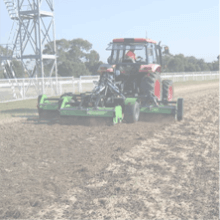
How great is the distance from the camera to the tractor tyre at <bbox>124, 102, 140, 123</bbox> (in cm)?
870

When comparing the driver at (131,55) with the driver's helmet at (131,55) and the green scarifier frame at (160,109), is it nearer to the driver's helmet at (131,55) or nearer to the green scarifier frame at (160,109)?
the driver's helmet at (131,55)

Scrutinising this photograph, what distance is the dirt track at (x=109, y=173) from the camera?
374 cm

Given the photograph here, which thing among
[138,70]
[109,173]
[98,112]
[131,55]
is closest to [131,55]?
[131,55]

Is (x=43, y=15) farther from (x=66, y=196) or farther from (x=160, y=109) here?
(x=66, y=196)

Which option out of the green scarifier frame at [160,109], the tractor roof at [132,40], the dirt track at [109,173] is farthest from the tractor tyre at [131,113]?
the tractor roof at [132,40]

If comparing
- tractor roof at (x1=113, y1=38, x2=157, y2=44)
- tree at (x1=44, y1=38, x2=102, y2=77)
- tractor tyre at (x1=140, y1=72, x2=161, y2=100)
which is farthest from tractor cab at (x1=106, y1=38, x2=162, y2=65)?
tree at (x1=44, y1=38, x2=102, y2=77)

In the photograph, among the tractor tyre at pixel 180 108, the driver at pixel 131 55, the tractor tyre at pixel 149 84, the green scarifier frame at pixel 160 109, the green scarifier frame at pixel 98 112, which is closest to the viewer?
the green scarifier frame at pixel 98 112

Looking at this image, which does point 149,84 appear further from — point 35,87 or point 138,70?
point 35,87

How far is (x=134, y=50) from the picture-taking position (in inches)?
388

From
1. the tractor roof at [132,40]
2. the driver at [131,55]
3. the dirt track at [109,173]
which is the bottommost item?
the dirt track at [109,173]

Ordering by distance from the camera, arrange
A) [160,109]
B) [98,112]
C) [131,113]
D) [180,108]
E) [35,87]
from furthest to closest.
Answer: [35,87] < [180,108] < [160,109] < [131,113] < [98,112]

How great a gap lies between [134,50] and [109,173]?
18.7 feet

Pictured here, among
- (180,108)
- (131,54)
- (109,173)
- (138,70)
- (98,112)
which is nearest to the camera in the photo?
(109,173)

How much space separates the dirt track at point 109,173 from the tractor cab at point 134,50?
259 cm
